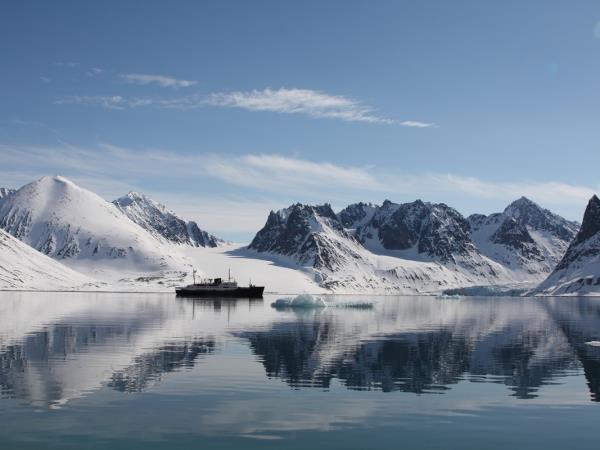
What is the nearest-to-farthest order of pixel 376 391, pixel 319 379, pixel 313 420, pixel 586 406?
pixel 313 420 → pixel 586 406 → pixel 376 391 → pixel 319 379

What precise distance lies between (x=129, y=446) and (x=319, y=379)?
23474 mm

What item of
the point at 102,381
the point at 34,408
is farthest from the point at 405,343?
the point at 34,408

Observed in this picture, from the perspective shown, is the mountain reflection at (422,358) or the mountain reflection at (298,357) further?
the mountain reflection at (422,358)

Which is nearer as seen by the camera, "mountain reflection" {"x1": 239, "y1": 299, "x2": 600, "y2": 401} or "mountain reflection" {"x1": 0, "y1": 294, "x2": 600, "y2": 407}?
"mountain reflection" {"x1": 0, "y1": 294, "x2": 600, "y2": 407}

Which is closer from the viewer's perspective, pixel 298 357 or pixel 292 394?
pixel 292 394

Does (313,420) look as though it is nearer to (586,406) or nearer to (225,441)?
(225,441)

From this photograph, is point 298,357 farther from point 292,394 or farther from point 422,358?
point 292,394

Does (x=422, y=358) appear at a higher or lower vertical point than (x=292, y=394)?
lower

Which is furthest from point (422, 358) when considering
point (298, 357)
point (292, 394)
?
point (292, 394)

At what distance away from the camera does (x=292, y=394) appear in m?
47.0

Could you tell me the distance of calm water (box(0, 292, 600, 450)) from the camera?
1377 inches

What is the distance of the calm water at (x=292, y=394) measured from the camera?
34969 mm

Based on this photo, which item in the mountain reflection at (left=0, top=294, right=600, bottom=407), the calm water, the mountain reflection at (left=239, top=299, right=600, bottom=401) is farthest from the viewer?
the mountain reflection at (left=239, top=299, right=600, bottom=401)

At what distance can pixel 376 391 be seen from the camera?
48625 mm
